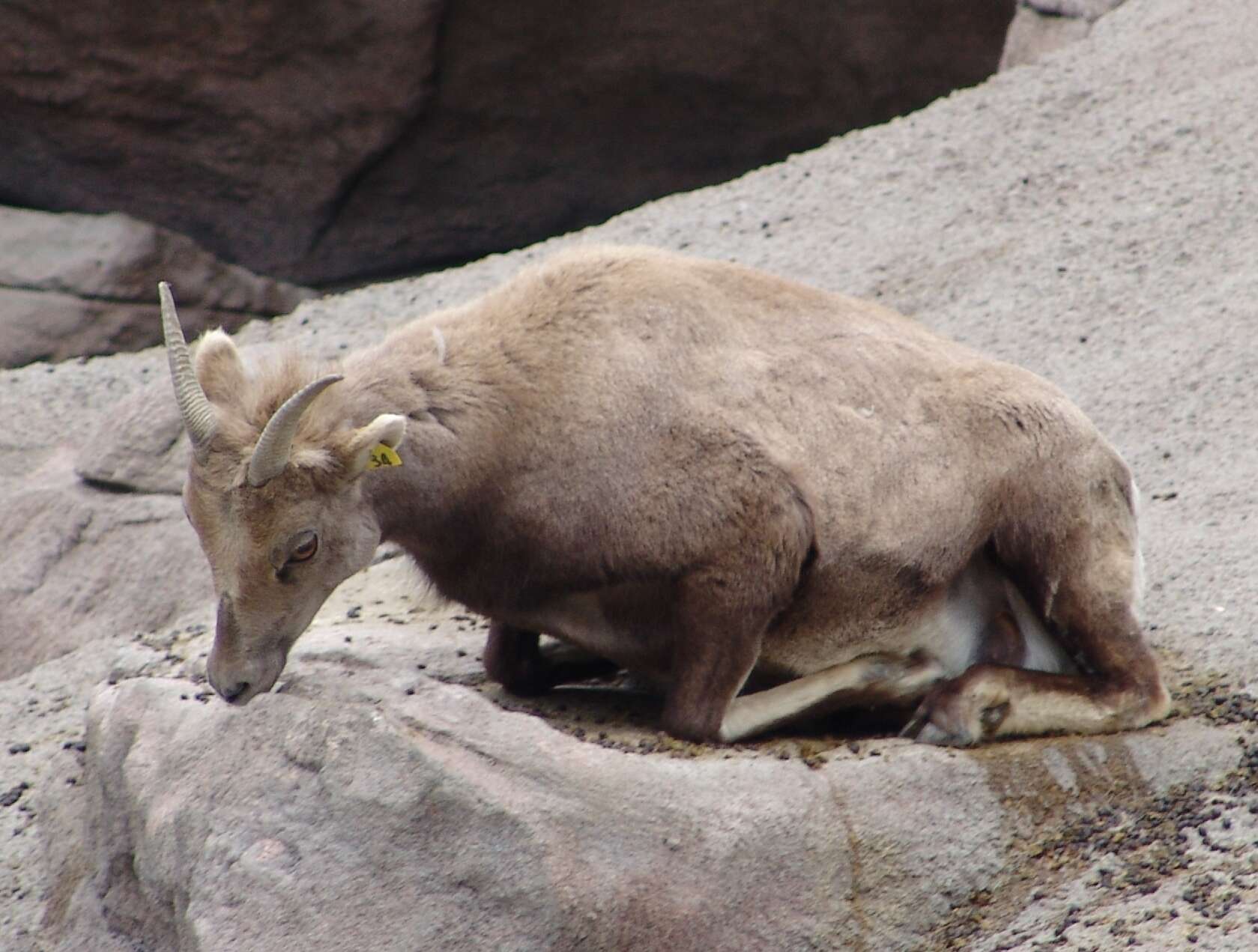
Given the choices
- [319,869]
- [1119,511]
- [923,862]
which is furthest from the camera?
[1119,511]

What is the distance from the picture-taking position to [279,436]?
5223mm

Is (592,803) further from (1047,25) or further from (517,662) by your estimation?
(1047,25)

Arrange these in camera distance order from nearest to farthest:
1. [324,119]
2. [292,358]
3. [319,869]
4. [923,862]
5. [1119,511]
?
[319,869] → [923,862] → [292,358] → [1119,511] → [324,119]

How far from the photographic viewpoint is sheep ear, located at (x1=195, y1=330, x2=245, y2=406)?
5637 mm

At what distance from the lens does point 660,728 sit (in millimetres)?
5938

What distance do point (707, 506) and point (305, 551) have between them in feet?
4.68

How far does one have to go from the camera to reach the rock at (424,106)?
48.9 ft

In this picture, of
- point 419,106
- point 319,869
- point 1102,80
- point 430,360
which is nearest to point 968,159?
point 1102,80

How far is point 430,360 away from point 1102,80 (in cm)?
883

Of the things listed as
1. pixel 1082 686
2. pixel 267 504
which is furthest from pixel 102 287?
pixel 1082 686

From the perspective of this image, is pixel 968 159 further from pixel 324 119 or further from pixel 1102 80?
pixel 324 119

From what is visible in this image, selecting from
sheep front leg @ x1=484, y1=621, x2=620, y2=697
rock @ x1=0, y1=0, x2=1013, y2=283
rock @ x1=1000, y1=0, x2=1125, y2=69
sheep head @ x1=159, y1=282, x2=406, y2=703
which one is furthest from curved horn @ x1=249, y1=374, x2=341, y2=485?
rock @ x1=1000, y1=0, x2=1125, y2=69

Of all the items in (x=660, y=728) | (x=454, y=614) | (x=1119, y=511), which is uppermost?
(x=1119, y=511)

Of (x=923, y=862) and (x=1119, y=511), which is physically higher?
(x=1119, y=511)
